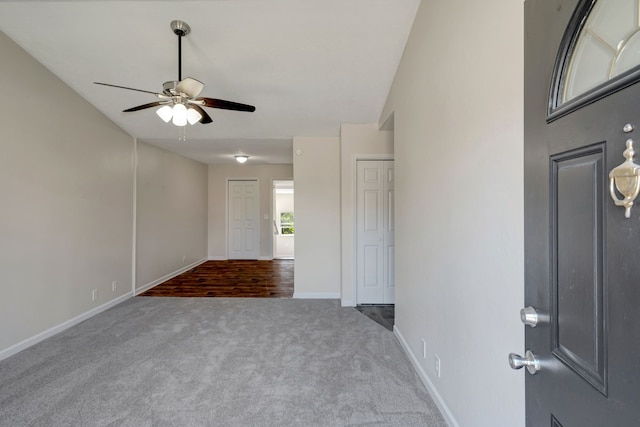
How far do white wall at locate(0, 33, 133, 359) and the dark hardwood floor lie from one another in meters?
1.01

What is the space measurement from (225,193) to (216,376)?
18.0 feet

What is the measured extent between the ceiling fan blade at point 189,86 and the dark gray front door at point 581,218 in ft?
6.87

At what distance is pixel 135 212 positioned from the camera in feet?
14.2

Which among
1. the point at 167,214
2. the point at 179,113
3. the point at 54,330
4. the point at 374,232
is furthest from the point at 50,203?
the point at 374,232

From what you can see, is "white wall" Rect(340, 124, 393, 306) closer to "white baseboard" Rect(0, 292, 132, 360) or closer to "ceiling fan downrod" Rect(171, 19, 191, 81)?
"ceiling fan downrod" Rect(171, 19, 191, 81)

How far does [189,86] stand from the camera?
216 cm

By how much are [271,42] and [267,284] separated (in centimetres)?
378

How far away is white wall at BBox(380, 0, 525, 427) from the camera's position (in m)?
1.07

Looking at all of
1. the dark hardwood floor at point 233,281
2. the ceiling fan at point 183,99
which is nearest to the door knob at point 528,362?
the ceiling fan at point 183,99

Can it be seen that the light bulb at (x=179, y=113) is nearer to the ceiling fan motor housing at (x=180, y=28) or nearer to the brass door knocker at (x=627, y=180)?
the ceiling fan motor housing at (x=180, y=28)

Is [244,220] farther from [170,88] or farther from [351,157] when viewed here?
[170,88]

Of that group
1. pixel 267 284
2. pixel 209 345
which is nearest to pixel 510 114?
pixel 209 345

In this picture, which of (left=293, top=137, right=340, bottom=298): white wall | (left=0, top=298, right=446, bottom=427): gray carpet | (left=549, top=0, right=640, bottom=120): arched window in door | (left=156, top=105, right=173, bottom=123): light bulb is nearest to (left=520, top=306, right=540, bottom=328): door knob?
(left=549, top=0, right=640, bottom=120): arched window in door

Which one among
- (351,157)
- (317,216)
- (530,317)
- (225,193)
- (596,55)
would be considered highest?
(351,157)
